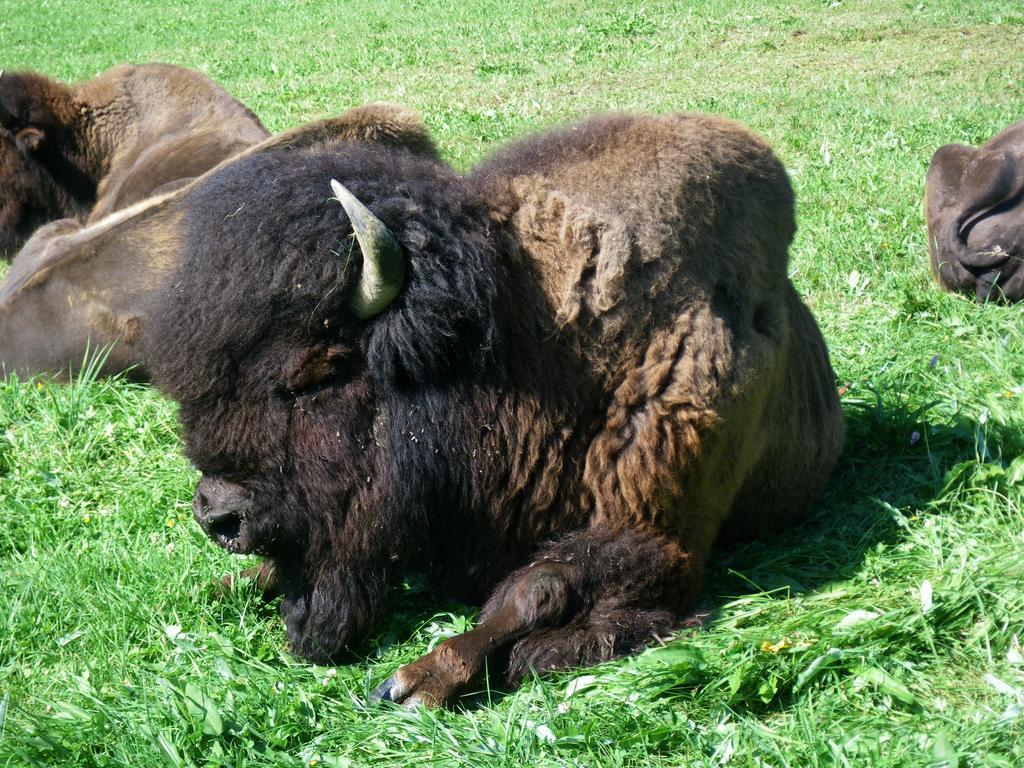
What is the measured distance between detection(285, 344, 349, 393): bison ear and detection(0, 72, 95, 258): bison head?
22.5 ft

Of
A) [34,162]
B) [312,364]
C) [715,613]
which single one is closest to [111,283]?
[34,162]

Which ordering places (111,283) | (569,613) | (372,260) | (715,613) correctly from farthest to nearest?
(111,283) < (715,613) < (569,613) < (372,260)

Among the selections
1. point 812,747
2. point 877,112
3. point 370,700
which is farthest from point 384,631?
point 877,112

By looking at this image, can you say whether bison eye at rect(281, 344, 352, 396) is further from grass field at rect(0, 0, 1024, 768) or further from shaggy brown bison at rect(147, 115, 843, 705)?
grass field at rect(0, 0, 1024, 768)

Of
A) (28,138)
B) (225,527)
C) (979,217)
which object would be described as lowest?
(225,527)

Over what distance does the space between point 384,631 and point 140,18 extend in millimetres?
20988

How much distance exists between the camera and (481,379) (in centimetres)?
349

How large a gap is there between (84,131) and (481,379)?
7.25 m

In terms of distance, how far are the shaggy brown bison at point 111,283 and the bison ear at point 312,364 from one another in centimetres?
297

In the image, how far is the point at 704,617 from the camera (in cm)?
361

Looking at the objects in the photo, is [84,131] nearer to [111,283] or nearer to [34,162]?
[34,162]

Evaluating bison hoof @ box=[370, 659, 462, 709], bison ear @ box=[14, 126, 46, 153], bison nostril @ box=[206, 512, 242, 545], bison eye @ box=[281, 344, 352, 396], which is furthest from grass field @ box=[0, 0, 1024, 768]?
bison ear @ box=[14, 126, 46, 153]

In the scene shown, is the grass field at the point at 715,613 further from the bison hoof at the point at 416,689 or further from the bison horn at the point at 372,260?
the bison horn at the point at 372,260

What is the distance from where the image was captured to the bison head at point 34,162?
914cm
